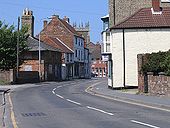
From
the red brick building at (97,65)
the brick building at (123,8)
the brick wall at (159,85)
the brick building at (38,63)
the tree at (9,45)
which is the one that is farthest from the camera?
the red brick building at (97,65)

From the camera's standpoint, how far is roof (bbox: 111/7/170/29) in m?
42.9

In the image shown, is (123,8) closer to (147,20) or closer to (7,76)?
(147,20)

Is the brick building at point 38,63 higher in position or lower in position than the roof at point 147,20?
lower

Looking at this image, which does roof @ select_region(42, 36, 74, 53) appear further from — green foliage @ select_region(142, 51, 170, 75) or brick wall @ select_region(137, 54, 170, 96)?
green foliage @ select_region(142, 51, 170, 75)

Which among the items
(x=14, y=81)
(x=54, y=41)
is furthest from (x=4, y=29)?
(x=54, y=41)

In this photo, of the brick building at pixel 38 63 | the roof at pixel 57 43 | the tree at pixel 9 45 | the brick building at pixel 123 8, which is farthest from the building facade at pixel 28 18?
the brick building at pixel 123 8

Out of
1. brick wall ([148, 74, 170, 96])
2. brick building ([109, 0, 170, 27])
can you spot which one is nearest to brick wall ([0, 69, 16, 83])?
brick building ([109, 0, 170, 27])

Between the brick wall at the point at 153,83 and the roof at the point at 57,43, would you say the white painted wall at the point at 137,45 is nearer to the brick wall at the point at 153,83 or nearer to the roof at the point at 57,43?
the brick wall at the point at 153,83

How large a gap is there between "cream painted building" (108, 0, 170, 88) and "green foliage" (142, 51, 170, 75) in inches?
368

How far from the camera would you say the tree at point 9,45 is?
59094 mm

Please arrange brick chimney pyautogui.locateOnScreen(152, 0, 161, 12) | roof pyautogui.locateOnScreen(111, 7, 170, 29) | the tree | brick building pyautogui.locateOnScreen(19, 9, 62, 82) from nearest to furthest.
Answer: roof pyautogui.locateOnScreen(111, 7, 170, 29), brick chimney pyautogui.locateOnScreen(152, 0, 161, 12), the tree, brick building pyautogui.locateOnScreen(19, 9, 62, 82)

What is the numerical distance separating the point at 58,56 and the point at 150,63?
163ft

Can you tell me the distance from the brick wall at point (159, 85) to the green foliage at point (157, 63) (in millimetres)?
605

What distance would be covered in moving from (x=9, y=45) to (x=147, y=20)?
2363 cm
